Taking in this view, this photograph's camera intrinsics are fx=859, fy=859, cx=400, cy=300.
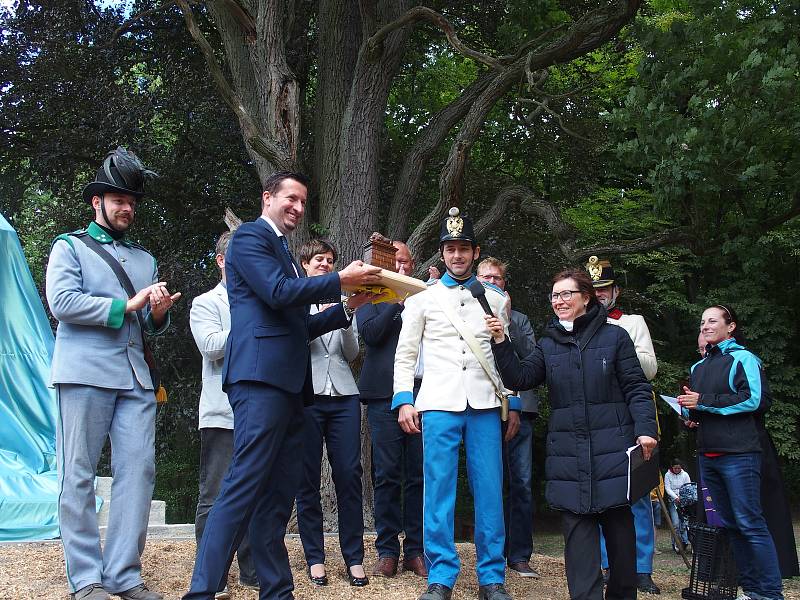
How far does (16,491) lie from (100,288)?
12.2 ft

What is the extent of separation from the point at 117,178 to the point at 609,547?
11.9 feet

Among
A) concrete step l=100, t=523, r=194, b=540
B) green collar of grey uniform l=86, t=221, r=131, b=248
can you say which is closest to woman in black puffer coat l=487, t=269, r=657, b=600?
green collar of grey uniform l=86, t=221, r=131, b=248

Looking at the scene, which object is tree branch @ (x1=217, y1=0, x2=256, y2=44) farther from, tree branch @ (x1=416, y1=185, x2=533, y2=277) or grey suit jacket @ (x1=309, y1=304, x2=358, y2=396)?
grey suit jacket @ (x1=309, y1=304, x2=358, y2=396)

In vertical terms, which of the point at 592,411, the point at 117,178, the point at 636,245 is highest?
the point at 636,245

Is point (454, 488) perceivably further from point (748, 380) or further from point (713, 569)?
point (748, 380)

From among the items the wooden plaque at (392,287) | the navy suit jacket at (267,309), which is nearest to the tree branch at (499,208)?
the wooden plaque at (392,287)

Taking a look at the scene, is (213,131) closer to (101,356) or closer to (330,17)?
(330,17)

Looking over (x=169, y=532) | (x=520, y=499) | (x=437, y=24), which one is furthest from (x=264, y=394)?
(x=437, y=24)

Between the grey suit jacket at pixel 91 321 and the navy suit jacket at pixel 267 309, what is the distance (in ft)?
2.87

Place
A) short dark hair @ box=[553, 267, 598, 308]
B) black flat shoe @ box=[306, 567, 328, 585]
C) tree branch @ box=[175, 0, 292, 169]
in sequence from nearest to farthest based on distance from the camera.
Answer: short dark hair @ box=[553, 267, 598, 308] → black flat shoe @ box=[306, 567, 328, 585] → tree branch @ box=[175, 0, 292, 169]

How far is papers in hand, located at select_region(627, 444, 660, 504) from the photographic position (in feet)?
15.7

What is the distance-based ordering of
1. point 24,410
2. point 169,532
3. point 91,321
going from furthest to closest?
point 24,410
point 169,532
point 91,321

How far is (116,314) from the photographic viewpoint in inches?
190

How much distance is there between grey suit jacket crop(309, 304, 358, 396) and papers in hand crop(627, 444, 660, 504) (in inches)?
81.0
